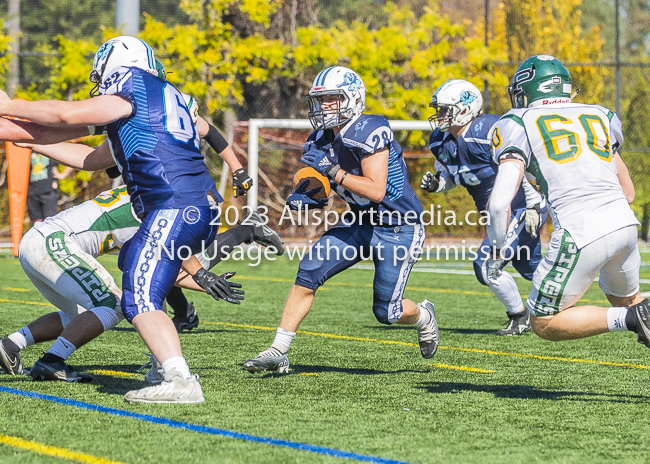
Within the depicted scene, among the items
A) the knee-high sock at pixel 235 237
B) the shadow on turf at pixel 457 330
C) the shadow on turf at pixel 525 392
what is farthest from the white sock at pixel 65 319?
the shadow on turf at pixel 457 330

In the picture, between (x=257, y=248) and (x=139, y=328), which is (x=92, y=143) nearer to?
(x=257, y=248)

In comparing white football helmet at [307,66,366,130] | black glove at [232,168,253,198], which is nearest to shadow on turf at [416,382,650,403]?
white football helmet at [307,66,366,130]

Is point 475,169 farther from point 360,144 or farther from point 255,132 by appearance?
point 255,132

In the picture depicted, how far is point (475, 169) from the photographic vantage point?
6.77 metres

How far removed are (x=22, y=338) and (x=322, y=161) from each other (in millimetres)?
1836

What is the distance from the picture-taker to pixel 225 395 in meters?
4.12

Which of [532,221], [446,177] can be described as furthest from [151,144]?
[446,177]

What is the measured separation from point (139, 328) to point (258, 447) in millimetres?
936

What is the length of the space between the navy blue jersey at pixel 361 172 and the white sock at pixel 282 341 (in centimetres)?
77

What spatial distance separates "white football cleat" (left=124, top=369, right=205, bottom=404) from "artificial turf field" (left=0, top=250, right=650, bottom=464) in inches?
1.5

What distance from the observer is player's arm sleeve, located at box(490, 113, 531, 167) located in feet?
12.9

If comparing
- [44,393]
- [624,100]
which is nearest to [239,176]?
[44,393]

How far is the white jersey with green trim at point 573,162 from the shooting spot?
3.79 meters

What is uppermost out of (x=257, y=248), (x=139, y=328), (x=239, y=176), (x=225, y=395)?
(x=239, y=176)
